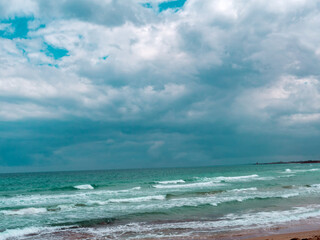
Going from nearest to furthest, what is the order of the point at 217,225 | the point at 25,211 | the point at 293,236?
1. the point at 293,236
2. the point at 217,225
3. the point at 25,211

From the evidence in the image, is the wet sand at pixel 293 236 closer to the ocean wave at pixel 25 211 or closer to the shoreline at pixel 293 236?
the shoreline at pixel 293 236

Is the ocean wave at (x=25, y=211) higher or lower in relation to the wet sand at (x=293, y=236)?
higher

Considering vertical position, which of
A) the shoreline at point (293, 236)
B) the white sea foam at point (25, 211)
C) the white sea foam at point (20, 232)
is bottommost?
the shoreline at point (293, 236)

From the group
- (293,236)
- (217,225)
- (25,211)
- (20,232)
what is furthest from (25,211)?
(293,236)

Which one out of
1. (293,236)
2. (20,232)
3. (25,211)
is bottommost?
(293,236)

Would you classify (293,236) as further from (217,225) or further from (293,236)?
(217,225)

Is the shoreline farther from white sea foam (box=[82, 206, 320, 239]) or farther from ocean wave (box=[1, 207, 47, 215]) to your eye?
ocean wave (box=[1, 207, 47, 215])

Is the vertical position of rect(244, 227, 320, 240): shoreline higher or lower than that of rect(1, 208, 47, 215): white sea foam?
lower

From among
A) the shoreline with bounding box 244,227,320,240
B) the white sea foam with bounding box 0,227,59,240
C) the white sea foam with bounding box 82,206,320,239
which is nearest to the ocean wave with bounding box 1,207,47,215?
the white sea foam with bounding box 0,227,59,240

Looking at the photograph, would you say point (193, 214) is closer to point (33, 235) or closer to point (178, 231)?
point (178, 231)

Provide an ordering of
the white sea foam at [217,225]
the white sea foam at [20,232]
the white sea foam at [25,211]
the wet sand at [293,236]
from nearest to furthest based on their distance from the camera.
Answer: the wet sand at [293,236] < the white sea foam at [217,225] < the white sea foam at [20,232] < the white sea foam at [25,211]

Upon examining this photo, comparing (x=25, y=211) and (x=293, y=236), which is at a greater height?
(x=25, y=211)

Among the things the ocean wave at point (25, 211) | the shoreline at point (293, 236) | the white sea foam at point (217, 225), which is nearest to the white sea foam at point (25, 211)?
the ocean wave at point (25, 211)

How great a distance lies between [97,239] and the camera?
1173 centimetres
